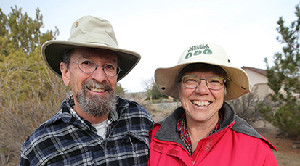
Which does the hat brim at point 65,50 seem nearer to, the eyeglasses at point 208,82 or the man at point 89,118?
the man at point 89,118

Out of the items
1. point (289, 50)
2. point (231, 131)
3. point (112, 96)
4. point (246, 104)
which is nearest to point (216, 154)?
point (231, 131)

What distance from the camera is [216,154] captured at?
5.76 feet

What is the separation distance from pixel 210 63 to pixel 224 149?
75cm

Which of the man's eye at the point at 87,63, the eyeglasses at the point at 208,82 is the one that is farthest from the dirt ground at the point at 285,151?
the man's eye at the point at 87,63

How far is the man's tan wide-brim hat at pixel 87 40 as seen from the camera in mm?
1996

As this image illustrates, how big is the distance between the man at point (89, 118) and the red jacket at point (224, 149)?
0.26m

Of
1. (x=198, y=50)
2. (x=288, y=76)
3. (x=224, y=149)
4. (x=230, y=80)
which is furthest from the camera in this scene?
(x=288, y=76)

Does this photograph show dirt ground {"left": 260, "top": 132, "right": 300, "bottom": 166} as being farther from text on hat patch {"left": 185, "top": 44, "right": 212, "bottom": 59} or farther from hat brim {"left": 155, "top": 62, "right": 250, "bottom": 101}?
text on hat patch {"left": 185, "top": 44, "right": 212, "bottom": 59}

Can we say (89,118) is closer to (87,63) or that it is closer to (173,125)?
(87,63)

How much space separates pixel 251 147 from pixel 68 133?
1.58 meters

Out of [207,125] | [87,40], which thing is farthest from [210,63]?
[87,40]

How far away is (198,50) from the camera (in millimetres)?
1965

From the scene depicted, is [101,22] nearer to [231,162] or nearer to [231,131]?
[231,131]

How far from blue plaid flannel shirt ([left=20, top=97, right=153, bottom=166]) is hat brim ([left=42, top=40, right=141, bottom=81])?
0.56 metres
